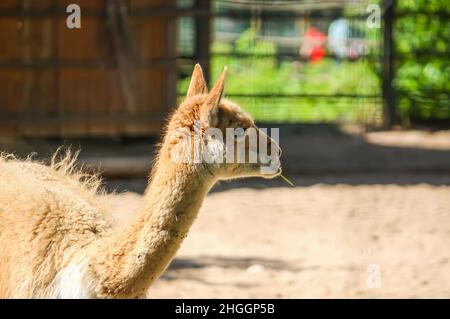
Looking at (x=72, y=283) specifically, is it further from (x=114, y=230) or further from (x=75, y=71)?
(x=75, y=71)

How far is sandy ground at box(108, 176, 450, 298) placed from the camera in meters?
7.43

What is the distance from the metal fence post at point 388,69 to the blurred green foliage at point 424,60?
249mm

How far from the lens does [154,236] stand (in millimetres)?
4559

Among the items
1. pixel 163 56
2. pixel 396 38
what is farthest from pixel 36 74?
pixel 396 38

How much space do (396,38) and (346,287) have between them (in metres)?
8.24

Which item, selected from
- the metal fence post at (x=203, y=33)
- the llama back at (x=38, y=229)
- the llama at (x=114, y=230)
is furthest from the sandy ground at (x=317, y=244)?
the llama at (x=114, y=230)

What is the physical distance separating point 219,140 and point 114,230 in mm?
716

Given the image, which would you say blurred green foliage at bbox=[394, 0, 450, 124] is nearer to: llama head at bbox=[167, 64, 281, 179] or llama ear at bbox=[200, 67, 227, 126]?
llama head at bbox=[167, 64, 281, 179]

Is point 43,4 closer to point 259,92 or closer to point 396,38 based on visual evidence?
point 259,92

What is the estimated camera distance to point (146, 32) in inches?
455

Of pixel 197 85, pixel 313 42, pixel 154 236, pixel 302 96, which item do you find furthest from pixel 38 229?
pixel 313 42

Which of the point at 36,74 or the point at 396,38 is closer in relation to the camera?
the point at 36,74
